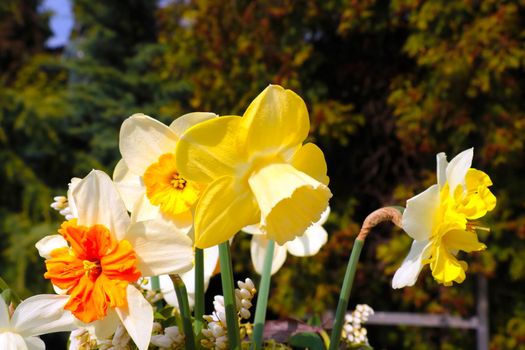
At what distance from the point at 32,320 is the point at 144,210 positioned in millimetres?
123

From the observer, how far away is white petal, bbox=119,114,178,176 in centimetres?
47

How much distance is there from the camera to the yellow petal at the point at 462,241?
1.44ft

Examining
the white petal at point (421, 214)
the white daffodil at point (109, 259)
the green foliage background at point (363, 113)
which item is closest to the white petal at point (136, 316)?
the white daffodil at point (109, 259)

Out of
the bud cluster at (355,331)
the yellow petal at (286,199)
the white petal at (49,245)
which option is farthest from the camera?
the bud cluster at (355,331)

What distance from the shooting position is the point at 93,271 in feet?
1.39

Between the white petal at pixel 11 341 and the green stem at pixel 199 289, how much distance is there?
A: 141 millimetres

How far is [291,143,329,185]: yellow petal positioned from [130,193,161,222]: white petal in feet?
0.43

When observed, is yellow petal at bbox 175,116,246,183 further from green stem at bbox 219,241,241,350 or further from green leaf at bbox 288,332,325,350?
green leaf at bbox 288,332,325,350

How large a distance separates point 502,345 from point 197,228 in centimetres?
209

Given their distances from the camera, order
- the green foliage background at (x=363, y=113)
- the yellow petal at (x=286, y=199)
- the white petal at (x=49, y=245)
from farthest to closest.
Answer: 1. the green foliage background at (x=363, y=113)
2. the white petal at (x=49, y=245)
3. the yellow petal at (x=286, y=199)

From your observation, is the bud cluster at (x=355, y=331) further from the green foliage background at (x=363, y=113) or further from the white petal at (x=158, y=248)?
the green foliage background at (x=363, y=113)

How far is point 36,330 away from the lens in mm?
423

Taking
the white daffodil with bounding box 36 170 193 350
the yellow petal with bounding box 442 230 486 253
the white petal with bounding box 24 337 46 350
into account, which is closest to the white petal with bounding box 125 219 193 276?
the white daffodil with bounding box 36 170 193 350

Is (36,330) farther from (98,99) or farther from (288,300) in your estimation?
(98,99)
